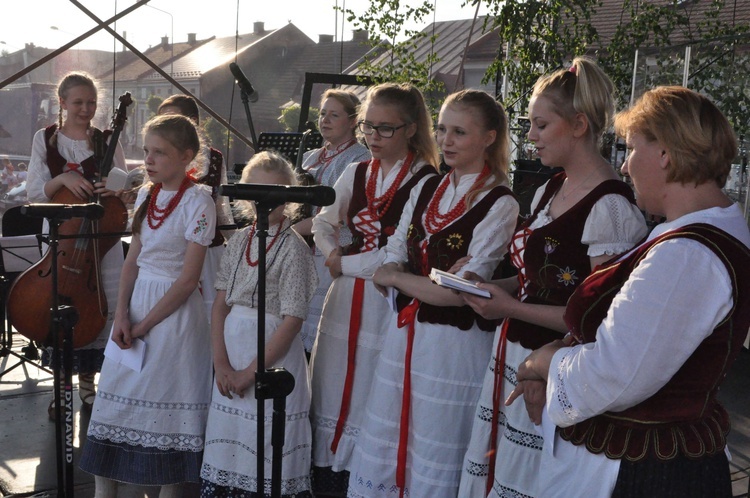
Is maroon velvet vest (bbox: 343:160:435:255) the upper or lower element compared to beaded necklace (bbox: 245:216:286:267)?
upper

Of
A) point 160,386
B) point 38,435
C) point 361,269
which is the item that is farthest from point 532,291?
point 38,435

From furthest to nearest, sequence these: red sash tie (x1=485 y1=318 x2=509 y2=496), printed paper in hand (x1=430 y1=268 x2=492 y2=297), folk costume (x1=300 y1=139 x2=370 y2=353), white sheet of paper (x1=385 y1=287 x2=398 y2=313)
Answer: folk costume (x1=300 y1=139 x2=370 y2=353)
white sheet of paper (x1=385 y1=287 x2=398 y2=313)
red sash tie (x1=485 y1=318 x2=509 y2=496)
printed paper in hand (x1=430 y1=268 x2=492 y2=297)

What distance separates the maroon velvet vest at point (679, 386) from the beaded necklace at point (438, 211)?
96 cm

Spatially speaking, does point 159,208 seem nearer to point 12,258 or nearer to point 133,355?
point 133,355

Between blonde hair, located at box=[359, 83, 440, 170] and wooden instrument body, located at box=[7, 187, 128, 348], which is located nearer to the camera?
blonde hair, located at box=[359, 83, 440, 170]

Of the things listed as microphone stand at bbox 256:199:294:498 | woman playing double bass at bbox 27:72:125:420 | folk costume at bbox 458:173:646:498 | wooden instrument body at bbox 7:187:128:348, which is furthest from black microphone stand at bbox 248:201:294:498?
woman playing double bass at bbox 27:72:125:420

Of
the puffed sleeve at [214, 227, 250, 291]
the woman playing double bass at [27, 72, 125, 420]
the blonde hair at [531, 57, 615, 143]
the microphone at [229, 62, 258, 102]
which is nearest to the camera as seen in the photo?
the blonde hair at [531, 57, 615, 143]

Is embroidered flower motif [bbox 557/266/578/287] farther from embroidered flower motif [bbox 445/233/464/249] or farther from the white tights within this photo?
the white tights

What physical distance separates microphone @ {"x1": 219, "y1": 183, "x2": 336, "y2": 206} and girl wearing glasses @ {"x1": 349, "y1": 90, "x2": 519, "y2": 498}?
624 mm

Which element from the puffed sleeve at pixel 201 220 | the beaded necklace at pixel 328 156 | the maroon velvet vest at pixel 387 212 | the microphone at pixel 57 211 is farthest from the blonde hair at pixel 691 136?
the beaded necklace at pixel 328 156

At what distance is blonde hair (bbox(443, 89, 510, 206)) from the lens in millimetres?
2707

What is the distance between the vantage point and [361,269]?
2996 mm

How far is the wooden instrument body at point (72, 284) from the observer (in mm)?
3715

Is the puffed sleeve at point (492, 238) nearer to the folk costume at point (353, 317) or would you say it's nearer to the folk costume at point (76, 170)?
the folk costume at point (353, 317)
